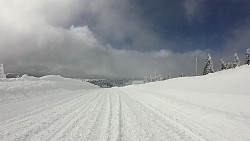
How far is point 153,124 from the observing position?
9.70 meters

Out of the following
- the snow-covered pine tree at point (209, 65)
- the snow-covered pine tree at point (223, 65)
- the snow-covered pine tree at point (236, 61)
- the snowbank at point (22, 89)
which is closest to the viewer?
the snowbank at point (22, 89)

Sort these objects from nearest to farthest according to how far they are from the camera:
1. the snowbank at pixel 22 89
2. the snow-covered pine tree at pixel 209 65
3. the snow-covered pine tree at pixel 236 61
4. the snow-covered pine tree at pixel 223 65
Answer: the snowbank at pixel 22 89 → the snow-covered pine tree at pixel 236 61 → the snow-covered pine tree at pixel 209 65 → the snow-covered pine tree at pixel 223 65

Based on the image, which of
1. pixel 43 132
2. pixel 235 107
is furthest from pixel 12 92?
pixel 235 107

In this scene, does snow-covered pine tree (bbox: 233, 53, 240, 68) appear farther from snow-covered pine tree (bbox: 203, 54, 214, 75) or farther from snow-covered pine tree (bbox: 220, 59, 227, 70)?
snow-covered pine tree (bbox: 203, 54, 214, 75)

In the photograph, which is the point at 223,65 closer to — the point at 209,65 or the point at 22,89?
the point at 209,65

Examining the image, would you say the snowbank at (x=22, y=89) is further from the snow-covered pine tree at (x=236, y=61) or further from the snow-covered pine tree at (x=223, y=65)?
the snow-covered pine tree at (x=223, y=65)

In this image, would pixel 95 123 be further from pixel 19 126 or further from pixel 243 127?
pixel 243 127

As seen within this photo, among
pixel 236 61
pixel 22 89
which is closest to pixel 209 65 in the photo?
pixel 236 61

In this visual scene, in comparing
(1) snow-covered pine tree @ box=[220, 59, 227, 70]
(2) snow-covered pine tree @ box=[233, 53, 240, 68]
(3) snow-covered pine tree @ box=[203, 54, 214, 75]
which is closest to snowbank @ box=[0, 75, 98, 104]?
(3) snow-covered pine tree @ box=[203, 54, 214, 75]

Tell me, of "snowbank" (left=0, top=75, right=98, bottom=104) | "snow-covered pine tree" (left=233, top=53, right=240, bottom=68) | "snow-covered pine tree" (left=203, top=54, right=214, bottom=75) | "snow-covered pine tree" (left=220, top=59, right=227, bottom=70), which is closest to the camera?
"snowbank" (left=0, top=75, right=98, bottom=104)

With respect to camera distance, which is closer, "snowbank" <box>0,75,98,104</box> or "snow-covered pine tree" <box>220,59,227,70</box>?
"snowbank" <box>0,75,98,104</box>

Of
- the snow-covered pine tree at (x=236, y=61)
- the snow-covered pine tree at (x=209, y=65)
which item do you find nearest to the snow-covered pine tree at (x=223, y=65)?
the snow-covered pine tree at (x=236, y=61)

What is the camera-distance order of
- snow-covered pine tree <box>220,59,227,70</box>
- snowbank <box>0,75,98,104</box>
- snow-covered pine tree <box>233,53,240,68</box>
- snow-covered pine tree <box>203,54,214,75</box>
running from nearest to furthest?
snowbank <box>0,75,98,104</box> < snow-covered pine tree <box>233,53,240,68</box> < snow-covered pine tree <box>203,54,214,75</box> < snow-covered pine tree <box>220,59,227,70</box>

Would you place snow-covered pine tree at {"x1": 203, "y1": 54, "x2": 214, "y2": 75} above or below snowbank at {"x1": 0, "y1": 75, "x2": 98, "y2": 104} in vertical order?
above
